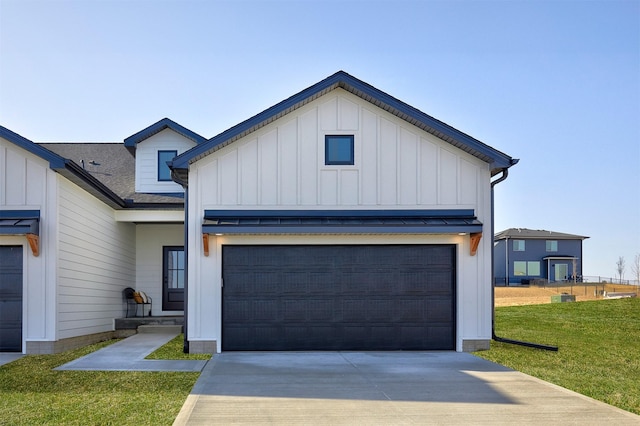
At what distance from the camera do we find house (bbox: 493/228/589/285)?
51938 millimetres

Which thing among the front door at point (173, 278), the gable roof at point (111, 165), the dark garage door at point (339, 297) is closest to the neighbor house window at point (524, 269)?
the front door at point (173, 278)

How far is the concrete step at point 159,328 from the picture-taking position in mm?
15352

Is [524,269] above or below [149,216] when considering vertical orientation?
below

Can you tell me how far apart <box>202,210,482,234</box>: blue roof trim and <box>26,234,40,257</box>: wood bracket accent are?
10.6ft

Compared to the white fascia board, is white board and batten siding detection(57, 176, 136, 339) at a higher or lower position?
lower

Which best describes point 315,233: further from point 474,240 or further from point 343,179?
point 474,240

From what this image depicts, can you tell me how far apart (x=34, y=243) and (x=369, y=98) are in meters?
7.09

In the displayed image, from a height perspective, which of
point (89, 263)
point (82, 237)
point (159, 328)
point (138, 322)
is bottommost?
point (159, 328)

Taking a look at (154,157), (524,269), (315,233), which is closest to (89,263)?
(154,157)

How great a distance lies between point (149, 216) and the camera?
15000 millimetres

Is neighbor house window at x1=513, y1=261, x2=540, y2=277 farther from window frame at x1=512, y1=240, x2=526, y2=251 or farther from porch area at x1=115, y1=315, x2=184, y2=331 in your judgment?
porch area at x1=115, y1=315, x2=184, y2=331

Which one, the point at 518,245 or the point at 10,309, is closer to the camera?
the point at 10,309

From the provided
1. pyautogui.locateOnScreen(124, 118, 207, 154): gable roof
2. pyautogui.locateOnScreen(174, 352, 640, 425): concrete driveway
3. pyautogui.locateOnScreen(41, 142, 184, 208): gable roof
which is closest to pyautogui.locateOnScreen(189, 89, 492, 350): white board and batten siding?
pyautogui.locateOnScreen(174, 352, 640, 425): concrete driveway

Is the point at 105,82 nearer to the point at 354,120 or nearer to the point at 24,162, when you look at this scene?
the point at 24,162
